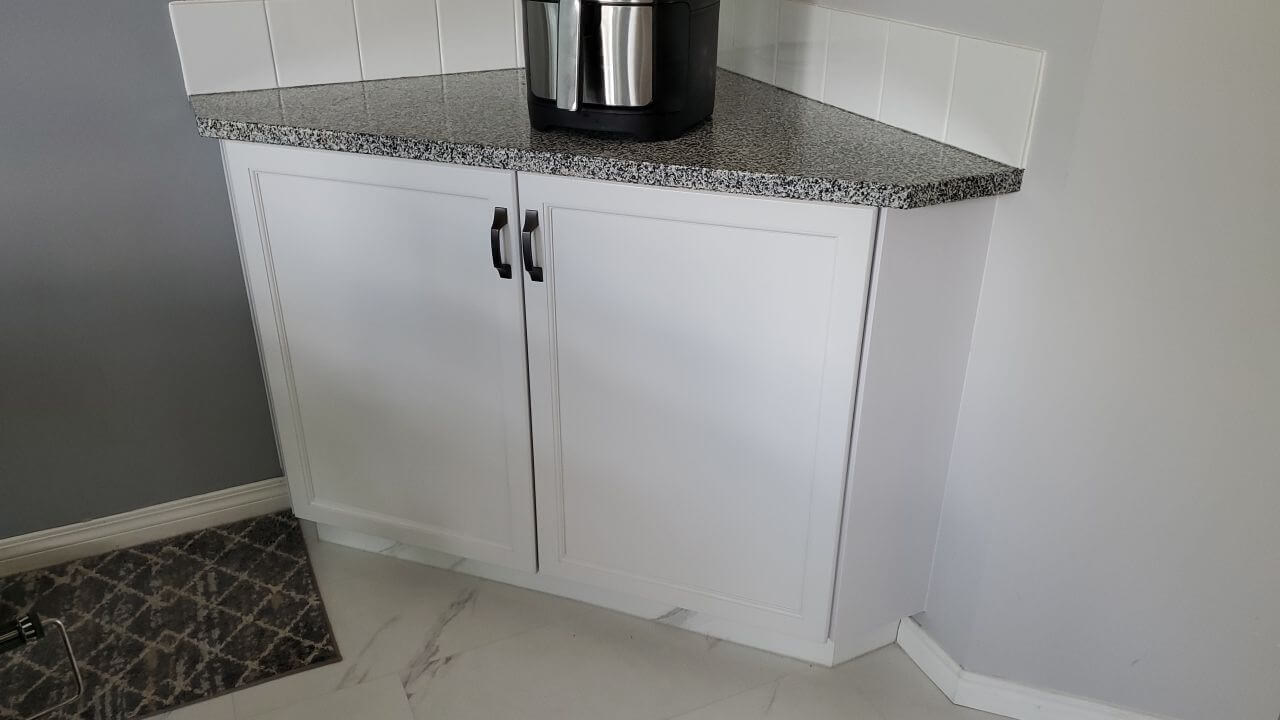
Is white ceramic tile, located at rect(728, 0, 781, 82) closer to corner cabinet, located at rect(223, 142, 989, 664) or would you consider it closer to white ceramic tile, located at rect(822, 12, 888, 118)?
white ceramic tile, located at rect(822, 12, 888, 118)

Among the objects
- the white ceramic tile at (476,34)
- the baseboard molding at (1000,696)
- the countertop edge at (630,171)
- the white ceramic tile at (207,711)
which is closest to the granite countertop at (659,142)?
the countertop edge at (630,171)

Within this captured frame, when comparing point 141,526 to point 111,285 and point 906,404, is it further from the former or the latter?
point 906,404

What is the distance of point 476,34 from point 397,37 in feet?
0.52

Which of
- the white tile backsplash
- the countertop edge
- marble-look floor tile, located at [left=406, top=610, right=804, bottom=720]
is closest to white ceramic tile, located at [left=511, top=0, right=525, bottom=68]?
the white tile backsplash

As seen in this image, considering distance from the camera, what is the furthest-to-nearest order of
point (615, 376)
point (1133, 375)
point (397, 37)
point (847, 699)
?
1. point (397, 37)
2. point (847, 699)
3. point (615, 376)
4. point (1133, 375)

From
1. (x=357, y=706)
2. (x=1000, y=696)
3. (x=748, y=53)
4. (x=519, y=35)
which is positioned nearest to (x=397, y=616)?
(x=357, y=706)

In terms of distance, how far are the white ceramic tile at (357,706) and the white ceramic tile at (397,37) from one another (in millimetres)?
1148

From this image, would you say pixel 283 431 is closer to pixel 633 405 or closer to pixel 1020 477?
pixel 633 405

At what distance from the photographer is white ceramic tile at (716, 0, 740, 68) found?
6.17 ft

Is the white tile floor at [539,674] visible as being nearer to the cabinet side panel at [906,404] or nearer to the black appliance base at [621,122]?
the cabinet side panel at [906,404]

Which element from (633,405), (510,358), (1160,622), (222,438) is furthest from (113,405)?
(1160,622)

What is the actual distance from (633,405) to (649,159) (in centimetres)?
40

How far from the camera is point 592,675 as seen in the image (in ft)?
5.33

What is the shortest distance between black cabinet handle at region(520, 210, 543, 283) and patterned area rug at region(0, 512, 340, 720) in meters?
0.79
